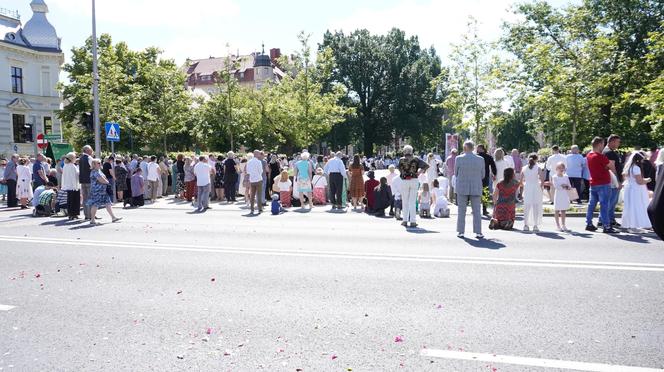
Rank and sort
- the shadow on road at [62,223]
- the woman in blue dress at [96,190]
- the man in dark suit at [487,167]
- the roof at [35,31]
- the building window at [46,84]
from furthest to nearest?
the building window at [46,84], the roof at [35,31], the man in dark suit at [487,167], the shadow on road at [62,223], the woman in blue dress at [96,190]

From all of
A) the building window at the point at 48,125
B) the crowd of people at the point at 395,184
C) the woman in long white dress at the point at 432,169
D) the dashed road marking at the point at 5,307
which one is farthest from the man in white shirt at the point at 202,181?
the building window at the point at 48,125

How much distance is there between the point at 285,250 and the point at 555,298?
4.69 m

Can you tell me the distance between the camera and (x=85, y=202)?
1440 centimetres

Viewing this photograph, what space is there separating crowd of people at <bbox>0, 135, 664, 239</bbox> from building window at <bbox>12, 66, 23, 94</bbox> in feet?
103

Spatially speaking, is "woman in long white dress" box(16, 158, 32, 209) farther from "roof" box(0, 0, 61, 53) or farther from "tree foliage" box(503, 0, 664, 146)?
"roof" box(0, 0, 61, 53)

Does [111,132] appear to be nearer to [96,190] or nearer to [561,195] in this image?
[96,190]

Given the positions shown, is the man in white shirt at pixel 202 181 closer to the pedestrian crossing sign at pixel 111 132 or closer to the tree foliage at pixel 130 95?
the pedestrian crossing sign at pixel 111 132

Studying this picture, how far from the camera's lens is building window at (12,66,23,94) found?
159ft

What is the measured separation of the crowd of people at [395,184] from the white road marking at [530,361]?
6.16m

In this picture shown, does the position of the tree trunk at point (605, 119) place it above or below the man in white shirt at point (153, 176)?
above

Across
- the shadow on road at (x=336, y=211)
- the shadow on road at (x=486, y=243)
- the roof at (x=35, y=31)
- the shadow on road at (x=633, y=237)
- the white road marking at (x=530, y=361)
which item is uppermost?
the roof at (x=35, y=31)

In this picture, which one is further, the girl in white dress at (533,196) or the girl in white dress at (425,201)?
the girl in white dress at (425,201)

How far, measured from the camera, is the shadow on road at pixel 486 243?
9258 mm

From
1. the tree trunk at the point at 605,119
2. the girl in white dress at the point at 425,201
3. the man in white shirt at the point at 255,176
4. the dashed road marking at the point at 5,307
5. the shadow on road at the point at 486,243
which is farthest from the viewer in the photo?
the tree trunk at the point at 605,119
